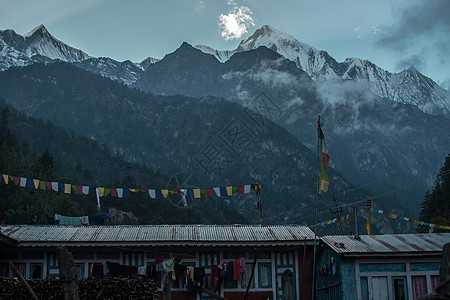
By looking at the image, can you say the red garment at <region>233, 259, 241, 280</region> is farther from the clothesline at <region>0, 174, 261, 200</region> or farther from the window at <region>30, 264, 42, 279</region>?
the window at <region>30, 264, 42, 279</region>

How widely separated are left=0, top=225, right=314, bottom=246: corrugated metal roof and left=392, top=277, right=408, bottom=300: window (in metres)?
4.47

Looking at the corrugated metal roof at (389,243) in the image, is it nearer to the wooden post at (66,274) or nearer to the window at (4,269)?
the wooden post at (66,274)

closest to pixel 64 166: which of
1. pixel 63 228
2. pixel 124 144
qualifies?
pixel 124 144

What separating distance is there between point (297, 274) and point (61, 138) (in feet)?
428

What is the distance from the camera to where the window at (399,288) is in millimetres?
24250

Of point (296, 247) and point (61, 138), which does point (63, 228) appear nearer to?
point (296, 247)

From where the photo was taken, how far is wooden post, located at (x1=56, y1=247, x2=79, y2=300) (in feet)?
43.6

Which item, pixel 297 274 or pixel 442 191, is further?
pixel 442 191

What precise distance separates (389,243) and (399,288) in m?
2.30

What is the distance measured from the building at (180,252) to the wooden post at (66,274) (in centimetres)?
1176


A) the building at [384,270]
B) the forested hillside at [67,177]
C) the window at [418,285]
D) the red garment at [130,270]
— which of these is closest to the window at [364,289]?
the building at [384,270]

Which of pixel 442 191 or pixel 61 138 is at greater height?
pixel 61 138

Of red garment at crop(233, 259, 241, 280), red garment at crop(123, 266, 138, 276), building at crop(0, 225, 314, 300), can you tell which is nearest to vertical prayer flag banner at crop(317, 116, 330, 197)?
building at crop(0, 225, 314, 300)

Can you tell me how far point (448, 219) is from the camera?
4919cm
